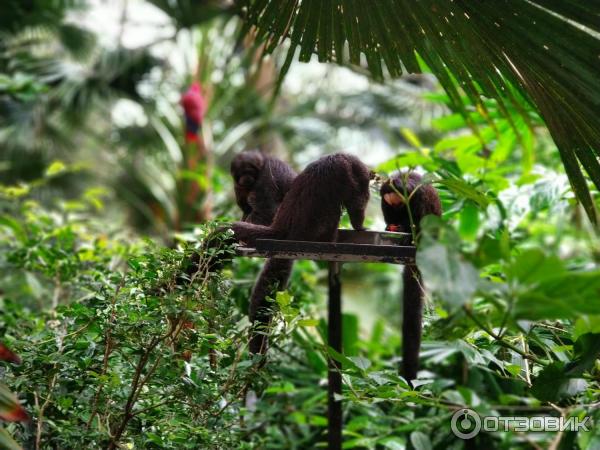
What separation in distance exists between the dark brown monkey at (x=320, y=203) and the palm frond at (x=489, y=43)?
294 millimetres

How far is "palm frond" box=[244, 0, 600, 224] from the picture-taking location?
135 cm

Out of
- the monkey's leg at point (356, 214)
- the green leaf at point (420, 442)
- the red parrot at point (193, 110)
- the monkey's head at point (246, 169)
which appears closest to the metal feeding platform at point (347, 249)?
the monkey's leg at point (356, 214)

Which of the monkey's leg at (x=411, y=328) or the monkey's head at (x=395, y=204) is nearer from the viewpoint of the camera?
the monkey's head at (x=395, y=204)

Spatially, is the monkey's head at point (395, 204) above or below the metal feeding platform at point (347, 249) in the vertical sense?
above

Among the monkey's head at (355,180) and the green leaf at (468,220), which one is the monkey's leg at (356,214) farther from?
the green leaf at (468,220)

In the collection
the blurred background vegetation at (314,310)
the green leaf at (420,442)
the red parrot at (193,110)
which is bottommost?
the green leaf at (420,442)

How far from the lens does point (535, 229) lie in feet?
13.7

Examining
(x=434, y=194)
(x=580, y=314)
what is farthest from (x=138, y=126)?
(x=580, y=314)

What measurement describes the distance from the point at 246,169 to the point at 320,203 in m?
0.38

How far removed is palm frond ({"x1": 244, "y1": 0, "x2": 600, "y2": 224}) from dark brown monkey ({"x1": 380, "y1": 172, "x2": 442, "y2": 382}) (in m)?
0.31

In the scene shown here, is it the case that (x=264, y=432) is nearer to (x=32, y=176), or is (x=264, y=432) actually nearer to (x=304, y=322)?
(x=304, y=322)

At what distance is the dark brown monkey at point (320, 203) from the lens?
1661 mm

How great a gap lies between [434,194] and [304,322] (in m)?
0.68

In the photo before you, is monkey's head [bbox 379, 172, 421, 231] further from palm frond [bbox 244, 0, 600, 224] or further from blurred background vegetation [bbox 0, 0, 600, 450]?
palm frond [bbox 244, 0, 600, 224]
